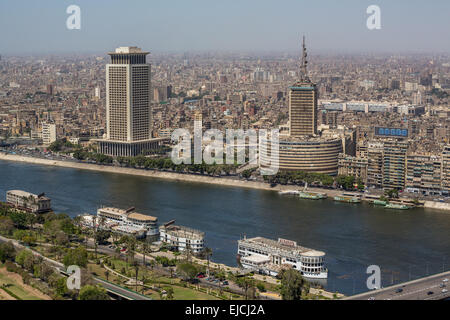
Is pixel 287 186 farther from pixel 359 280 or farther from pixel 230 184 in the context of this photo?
pixel 359 280

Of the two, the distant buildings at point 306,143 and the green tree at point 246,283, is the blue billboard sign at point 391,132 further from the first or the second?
the green tree at point 246,283

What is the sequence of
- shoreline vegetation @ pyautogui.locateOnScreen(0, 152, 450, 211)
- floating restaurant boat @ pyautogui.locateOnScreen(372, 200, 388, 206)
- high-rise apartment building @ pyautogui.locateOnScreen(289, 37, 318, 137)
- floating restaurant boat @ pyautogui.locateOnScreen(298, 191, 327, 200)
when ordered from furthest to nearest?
A: high-rise apartment building @ pyautogui.locateOnScreen(289, 37, 318, 137) → shoreline vegetation @ pyautogui.locateOnScreen(0, 152, 450, 211) → floating restaurant boat @ pyautogui.locateOnScreen(298, 191, 327, 200) → floating restaurant boat @ pyautogui.locateOnScreen(372, 200, 388, 206)

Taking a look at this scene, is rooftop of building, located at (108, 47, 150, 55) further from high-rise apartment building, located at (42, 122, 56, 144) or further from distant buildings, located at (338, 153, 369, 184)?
distant buildings, located at (338, 153, 369, 184)

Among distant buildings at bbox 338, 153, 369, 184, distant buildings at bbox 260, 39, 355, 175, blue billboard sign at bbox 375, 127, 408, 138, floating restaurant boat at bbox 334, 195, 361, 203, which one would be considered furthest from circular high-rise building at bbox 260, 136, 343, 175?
blue billboard sign at bbox 375, 127, 408, 138

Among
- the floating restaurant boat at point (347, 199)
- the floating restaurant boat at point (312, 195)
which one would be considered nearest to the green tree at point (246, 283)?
the floating restaurant boat at point (347, 199)
